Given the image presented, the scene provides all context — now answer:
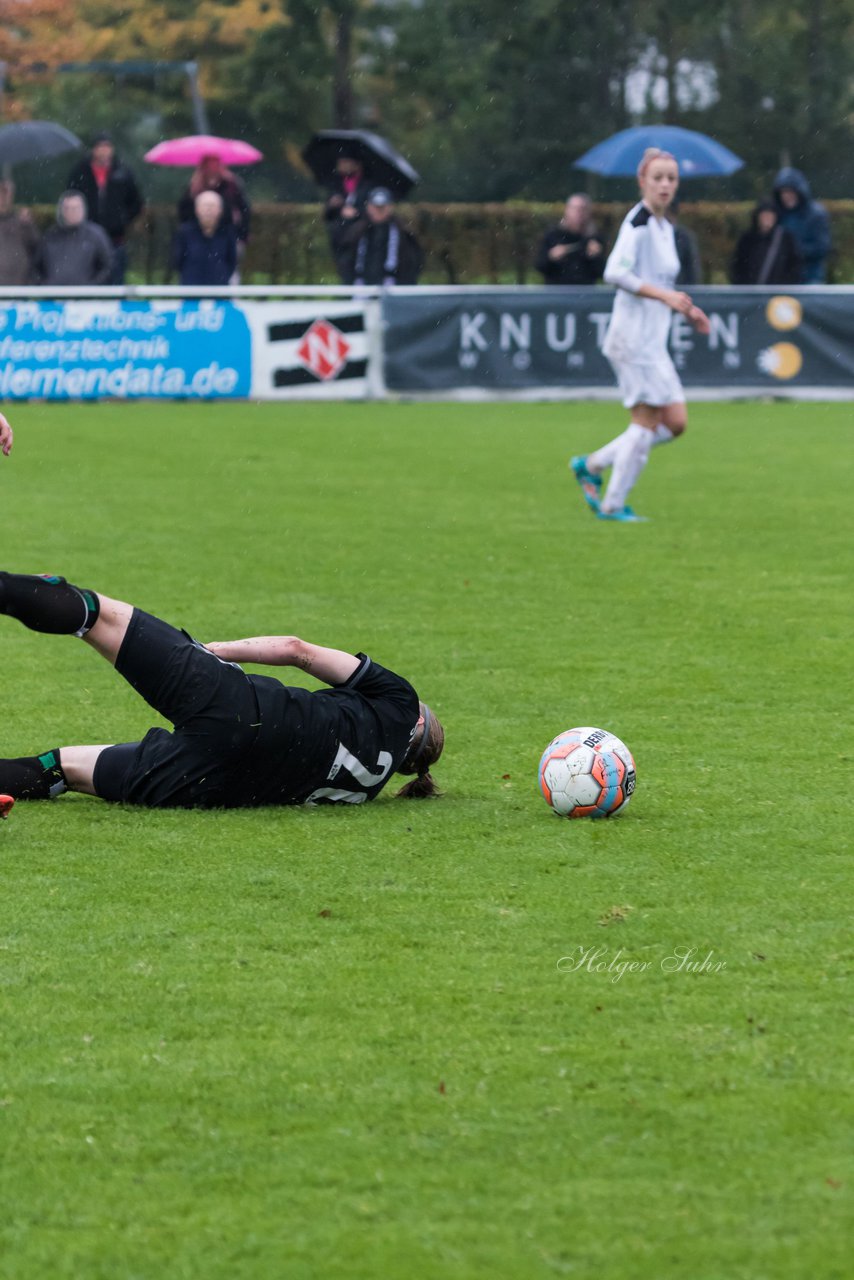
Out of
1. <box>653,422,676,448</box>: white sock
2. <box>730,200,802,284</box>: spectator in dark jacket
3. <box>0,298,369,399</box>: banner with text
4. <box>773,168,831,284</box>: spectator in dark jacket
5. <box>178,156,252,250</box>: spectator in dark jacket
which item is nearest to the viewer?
<box>653,422,676,448</box>: white sock

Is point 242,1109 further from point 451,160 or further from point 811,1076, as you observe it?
point 451,160

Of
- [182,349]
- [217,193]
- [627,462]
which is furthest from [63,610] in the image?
[217,193]

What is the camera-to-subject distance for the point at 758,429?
18578 mm

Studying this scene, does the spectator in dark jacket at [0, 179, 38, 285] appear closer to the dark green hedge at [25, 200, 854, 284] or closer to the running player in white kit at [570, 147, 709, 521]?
the dark green hedge at [25, 200, 854, 284]

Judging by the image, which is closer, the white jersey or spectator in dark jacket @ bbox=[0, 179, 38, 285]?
the white jersey

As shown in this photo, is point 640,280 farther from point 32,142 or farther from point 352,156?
point 32,142

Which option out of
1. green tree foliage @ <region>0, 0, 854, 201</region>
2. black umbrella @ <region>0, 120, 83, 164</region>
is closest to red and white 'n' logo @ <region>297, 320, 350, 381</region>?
black umbrella @ <region>0, 120, 83, 164</region>

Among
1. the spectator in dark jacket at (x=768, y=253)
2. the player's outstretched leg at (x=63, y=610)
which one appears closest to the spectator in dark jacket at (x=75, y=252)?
the spectator in dark jacket at (x=768, y=253)

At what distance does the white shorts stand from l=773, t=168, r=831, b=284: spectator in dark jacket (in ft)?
36.7

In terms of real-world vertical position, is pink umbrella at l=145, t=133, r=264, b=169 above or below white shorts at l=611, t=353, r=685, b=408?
below

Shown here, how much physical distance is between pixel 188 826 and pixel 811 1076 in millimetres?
2435

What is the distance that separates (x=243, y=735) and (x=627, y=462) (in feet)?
23.7

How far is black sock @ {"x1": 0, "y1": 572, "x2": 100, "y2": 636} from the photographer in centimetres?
560

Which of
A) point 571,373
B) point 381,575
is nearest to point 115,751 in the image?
point 381,575
